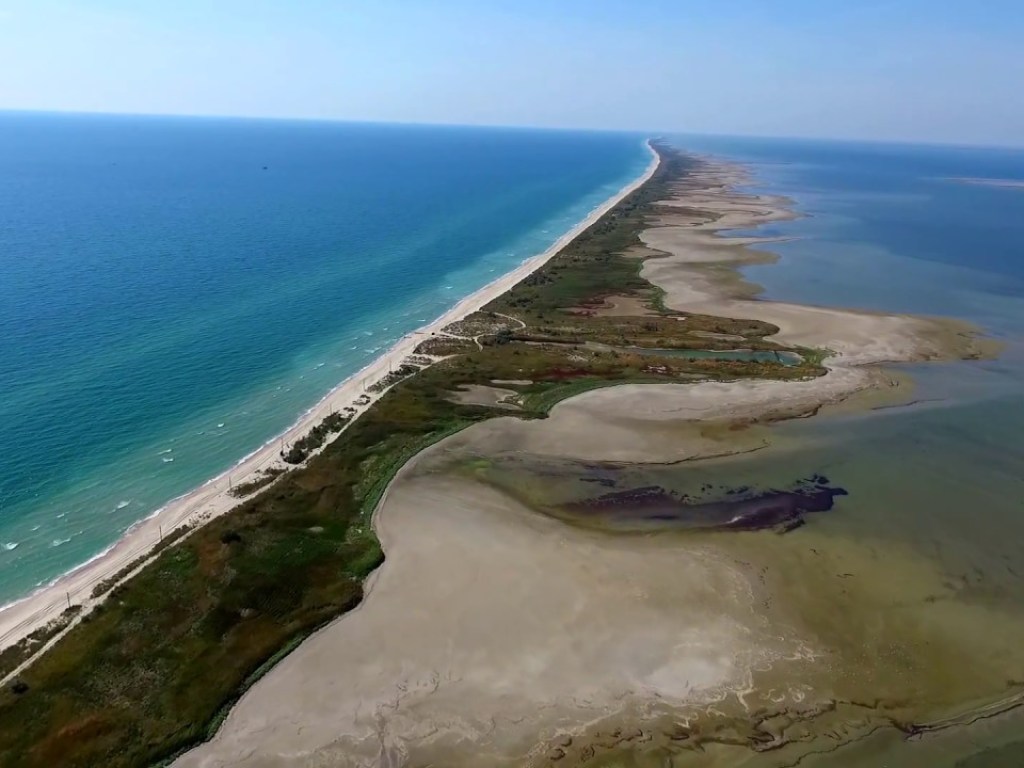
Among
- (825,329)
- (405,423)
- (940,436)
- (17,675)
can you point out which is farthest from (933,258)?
(17,675)

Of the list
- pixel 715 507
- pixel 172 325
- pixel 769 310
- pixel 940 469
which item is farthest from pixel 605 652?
pixel 769 310

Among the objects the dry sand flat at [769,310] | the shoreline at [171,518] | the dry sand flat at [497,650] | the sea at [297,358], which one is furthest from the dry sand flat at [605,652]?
the dry sand flat at [769,310]

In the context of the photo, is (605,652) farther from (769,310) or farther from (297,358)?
(769,310)

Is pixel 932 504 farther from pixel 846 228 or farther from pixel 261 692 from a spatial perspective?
pixel 846 228

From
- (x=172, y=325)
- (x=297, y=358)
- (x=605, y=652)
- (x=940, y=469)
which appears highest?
(x=172, y=325)

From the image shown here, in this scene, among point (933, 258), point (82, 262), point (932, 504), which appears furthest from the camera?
point (933, 258)

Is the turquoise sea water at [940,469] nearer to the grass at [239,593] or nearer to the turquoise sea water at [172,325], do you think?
the grass at [239,593]

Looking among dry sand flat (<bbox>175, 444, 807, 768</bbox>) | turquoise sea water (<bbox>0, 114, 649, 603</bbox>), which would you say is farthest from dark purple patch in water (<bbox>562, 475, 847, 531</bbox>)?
turquoise sea water (<bbox>0, 114, 649, 603</bbox>)
